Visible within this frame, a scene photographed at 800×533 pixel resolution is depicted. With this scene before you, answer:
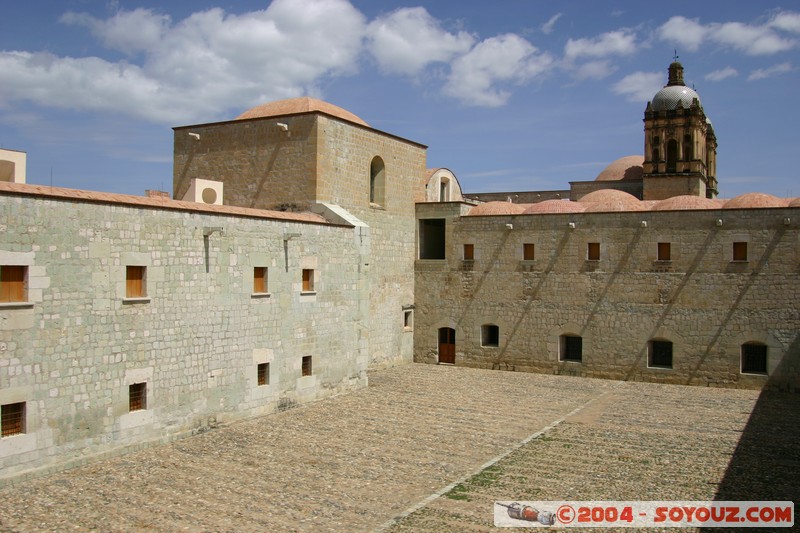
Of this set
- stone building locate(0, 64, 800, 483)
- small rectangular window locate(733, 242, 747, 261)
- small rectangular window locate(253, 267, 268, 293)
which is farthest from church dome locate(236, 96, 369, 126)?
small rectangular window locate(733, 242, 747, 261)

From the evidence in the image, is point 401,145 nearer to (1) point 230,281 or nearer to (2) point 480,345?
(2) point 480,345

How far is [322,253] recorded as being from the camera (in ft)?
58.4

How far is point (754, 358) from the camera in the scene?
19891 mm

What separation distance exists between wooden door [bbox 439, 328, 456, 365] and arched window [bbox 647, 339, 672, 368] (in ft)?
21.8

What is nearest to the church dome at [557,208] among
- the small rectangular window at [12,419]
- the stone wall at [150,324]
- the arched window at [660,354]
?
the arched window at [660,354]

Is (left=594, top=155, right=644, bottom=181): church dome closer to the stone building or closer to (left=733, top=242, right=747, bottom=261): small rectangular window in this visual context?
the stone building

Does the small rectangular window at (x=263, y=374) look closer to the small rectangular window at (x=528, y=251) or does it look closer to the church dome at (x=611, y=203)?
the small rectangular window at (x=528, y=251)

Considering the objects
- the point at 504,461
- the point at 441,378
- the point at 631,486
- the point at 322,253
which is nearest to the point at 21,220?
the point at 322,253

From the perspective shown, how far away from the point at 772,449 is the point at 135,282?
12.7 metres

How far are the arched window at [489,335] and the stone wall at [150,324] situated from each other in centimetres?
725

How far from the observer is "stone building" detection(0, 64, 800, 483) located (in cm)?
1152

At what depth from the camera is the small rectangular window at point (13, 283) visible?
1079 centimetres

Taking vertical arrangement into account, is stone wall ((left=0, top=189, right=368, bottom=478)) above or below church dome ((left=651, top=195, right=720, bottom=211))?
below

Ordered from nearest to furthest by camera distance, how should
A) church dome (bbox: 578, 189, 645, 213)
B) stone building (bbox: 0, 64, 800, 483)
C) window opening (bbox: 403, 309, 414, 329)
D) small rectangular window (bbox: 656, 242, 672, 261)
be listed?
stone building (bbox: 0, 64, 800, 483)
small rectangular window (bbox: 656, 242, 672, 261)
church dome (bbox: 578, 189, 645, 213)
window opening (bbox: 403, 309, 414, 329)
